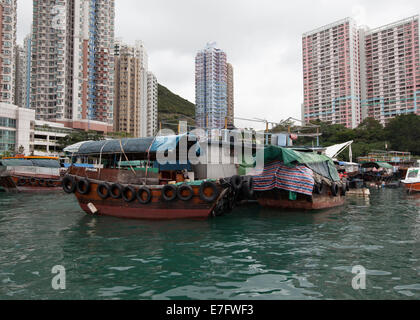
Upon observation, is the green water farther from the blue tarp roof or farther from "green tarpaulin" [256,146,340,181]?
the blue tarp roof

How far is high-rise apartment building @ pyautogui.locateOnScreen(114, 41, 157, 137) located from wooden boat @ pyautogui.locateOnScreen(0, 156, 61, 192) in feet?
176

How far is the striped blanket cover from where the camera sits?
10789mm

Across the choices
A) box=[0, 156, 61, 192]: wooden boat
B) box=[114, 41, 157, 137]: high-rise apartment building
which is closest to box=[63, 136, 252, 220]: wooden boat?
box=[0, 156, 61, 192]: wooden boat

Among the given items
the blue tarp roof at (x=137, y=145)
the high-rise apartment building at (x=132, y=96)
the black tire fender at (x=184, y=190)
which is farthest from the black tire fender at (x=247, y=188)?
the high-rise apartment building at (x=132, y=96)

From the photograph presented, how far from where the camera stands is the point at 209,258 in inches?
221

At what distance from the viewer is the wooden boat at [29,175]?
841 inches

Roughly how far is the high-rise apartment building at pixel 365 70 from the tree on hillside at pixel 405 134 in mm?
33126

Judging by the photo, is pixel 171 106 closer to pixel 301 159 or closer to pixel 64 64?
pixel 64 64

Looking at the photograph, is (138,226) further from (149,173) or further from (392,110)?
(392,110)

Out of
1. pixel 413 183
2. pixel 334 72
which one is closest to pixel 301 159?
pixel 413 183

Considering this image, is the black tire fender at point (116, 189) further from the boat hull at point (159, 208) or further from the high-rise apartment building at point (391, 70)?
the high-rise apartment building at point (391, 70)
